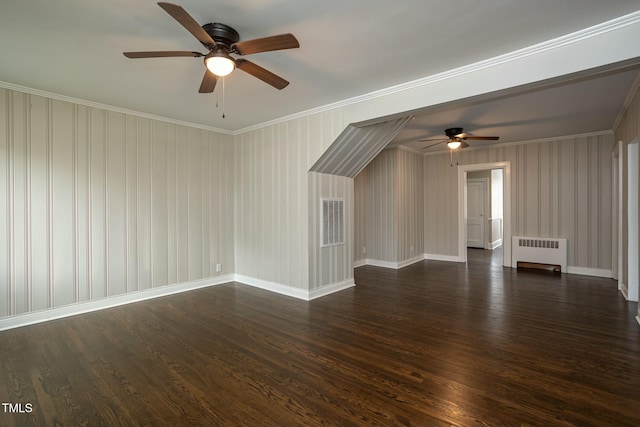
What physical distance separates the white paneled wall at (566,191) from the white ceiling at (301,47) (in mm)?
2033

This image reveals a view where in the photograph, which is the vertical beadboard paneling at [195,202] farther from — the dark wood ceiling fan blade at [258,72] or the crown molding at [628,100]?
the crown molding at [628,100]

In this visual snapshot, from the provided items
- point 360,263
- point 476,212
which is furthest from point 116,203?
point 476,212

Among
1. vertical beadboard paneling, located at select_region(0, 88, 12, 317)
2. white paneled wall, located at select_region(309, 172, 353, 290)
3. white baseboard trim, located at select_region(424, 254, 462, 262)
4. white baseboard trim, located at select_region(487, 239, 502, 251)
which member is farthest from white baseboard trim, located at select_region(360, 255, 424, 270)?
vertical beadboard paneling, located at select_region(0, 88, 12, 317)

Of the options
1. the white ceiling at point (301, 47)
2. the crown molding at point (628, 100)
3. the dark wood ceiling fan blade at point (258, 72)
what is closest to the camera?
the white ceiling at point (301, 47)

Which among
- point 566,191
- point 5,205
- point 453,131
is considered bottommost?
point 5,205

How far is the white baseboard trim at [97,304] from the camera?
3471 millimetres

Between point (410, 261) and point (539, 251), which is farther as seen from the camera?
point (410, 261)

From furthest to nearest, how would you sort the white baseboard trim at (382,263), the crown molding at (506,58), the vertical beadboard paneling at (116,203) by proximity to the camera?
the white baseboard trim at (382,263) < the vertical beadboard paneling at (116,203) < the crown molding at (506,58)

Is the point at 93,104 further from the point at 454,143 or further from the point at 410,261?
the point at 410,261

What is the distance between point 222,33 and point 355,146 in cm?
247

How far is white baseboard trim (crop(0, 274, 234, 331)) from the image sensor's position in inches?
137

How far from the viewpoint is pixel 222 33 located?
7.73ft

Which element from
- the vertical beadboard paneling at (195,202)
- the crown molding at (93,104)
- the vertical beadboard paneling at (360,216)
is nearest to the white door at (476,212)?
the vertical beadboard paneling at (360,216)

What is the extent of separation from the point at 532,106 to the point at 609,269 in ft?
12.0
